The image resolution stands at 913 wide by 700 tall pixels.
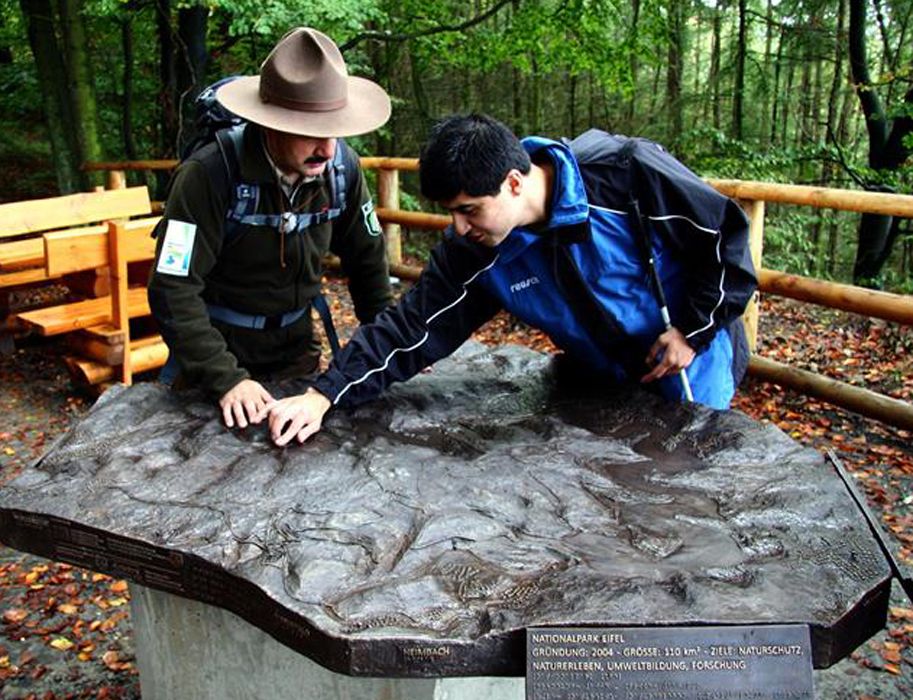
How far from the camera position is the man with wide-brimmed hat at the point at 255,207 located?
2732mm

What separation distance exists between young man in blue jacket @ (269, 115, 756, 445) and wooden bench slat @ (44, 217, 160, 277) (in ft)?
10.2

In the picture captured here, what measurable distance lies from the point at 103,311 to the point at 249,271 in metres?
3.39

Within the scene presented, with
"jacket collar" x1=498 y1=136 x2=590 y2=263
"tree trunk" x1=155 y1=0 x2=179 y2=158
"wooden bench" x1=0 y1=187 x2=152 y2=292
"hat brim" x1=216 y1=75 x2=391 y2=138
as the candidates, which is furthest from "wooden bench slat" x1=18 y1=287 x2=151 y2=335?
"tree trunk" x1=155 y1=0 x2=179 y2=158

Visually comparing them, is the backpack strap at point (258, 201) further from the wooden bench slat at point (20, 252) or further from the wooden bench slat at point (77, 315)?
the wooden bench slat at point (20, 252)

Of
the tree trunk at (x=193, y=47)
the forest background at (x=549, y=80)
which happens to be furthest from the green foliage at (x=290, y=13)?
the tree trunk at (x=193, y=47)

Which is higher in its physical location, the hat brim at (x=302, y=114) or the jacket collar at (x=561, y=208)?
the hat brim at (x=302, y=114)

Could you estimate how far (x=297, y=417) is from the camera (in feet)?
8.55

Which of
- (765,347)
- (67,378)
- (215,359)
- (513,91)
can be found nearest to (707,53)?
(513,91)

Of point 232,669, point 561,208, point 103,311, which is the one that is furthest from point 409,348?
point 103,311

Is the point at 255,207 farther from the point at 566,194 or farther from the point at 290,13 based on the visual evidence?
the point at 290,13

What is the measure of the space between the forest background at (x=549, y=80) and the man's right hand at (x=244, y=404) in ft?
17.1

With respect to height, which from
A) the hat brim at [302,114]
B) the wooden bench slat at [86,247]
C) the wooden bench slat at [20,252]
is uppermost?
the hat brim at [302,114]

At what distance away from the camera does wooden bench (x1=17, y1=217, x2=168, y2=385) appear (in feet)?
18.2

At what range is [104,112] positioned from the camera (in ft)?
47.5
